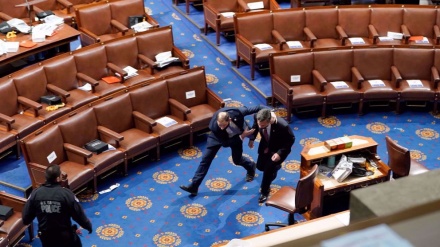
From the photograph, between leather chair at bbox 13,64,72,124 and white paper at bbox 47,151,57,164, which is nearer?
white paper at bbox 47,151,57,164

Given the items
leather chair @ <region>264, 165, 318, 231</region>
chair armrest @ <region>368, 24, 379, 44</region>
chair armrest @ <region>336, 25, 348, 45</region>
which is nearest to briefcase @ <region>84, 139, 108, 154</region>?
leather chair @ <region>264, 165, 318, 231</region>

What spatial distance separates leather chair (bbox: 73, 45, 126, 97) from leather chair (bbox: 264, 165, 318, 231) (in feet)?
9.55

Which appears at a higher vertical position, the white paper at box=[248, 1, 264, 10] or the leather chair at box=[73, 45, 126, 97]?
the white paper at box=[248, 1, 264, 10]

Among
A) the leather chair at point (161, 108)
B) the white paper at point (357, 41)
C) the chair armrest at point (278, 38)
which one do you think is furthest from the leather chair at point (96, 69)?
the white paper at point (357, 41)

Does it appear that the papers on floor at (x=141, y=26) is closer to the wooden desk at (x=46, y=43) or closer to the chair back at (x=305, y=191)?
the wooden desk at (x=46, y=43)

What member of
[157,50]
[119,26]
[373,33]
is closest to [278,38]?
[373,33]

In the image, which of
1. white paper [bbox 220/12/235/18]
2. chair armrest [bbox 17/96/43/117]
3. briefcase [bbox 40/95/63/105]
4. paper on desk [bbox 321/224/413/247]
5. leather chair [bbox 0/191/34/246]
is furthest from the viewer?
white paper [bbox 220/12/235/18]

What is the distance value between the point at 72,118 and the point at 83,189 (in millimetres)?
768

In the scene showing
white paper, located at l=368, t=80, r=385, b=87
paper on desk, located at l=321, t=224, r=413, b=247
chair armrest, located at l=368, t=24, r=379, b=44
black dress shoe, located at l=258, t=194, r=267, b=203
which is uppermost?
paper on desk, located at l=321, t=224, r=413, b=247

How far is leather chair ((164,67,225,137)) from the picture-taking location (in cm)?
759

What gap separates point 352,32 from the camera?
9.19m

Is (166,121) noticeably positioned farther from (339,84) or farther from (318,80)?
(339,84)

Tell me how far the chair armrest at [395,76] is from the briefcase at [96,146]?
3.74 metres

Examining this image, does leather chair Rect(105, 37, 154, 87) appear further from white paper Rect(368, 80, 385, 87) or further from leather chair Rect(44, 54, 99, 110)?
white paper Rect(368, 80, 385, 87)
